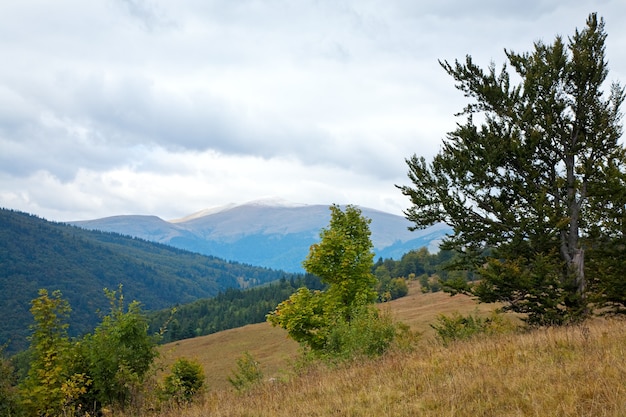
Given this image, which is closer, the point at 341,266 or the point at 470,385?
the point at 470,385

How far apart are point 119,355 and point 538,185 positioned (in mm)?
17642

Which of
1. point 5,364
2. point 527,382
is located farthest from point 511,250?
point 5,364

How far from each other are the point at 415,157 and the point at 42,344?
57.0 ft

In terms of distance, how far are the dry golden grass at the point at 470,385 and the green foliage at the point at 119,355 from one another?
4.74 meters

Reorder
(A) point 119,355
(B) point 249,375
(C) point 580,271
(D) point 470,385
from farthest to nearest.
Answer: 1. (B) point 249,375
2. (C) point 580,271
3. (A) point 119,355
4. (D) point 470,385

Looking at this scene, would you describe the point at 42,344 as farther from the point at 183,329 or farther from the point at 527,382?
the point at 183,329

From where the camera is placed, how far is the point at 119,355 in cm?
1457

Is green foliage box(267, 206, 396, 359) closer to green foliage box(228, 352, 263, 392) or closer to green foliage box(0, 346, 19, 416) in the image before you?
green foliage box(228, 352, 263, 392)

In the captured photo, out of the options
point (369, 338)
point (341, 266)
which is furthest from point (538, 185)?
point (341, 266)

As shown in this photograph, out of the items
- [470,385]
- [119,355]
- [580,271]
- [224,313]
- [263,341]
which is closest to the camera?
[470,385]

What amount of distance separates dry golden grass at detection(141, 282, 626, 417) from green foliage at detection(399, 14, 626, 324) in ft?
19.2

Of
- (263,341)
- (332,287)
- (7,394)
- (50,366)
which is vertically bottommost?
(263,341)

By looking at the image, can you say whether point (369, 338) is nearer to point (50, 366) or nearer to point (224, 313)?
point (50, 366)

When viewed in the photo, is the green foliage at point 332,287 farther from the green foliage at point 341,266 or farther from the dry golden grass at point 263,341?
the dry golden grass at point 263,341
